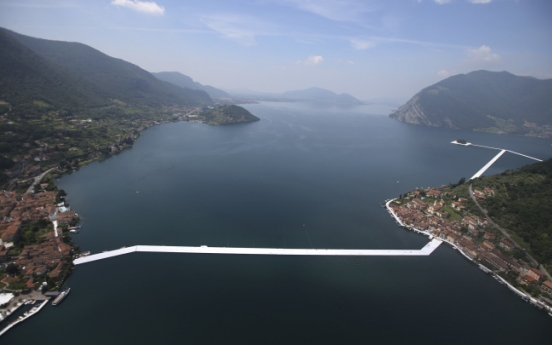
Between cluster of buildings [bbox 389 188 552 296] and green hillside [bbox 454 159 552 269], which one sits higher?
green hillside [bbox 454 159 552 269]

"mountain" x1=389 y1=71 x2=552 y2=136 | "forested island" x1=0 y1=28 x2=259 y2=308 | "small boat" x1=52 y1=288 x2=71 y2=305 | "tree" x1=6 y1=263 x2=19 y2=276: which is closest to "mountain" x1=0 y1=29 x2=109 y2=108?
"forested island" x1=0 y1=28 x2=259 y2=308

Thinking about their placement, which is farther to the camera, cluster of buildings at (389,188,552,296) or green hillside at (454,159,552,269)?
green hillside at (454,159,552,269)

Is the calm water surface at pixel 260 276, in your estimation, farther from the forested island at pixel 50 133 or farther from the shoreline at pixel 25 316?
the forested island at pixel 50 133

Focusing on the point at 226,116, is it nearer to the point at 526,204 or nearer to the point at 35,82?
the point at 35,82

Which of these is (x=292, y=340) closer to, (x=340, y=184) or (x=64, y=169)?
(x=340, y=184)

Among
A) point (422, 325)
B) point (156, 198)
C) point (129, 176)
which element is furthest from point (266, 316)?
point (129, 176)

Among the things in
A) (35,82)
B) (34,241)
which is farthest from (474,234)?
(35,82)

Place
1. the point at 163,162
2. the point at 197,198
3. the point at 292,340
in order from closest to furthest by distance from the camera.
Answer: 1. the point at 292,340
2. the point at 197,198
3. the point at 163,162

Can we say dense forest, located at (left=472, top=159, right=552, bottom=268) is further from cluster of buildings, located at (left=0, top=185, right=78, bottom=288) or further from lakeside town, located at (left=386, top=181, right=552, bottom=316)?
cluster of buildings, located at (left=0, top=185, right=78, bottom=288)
